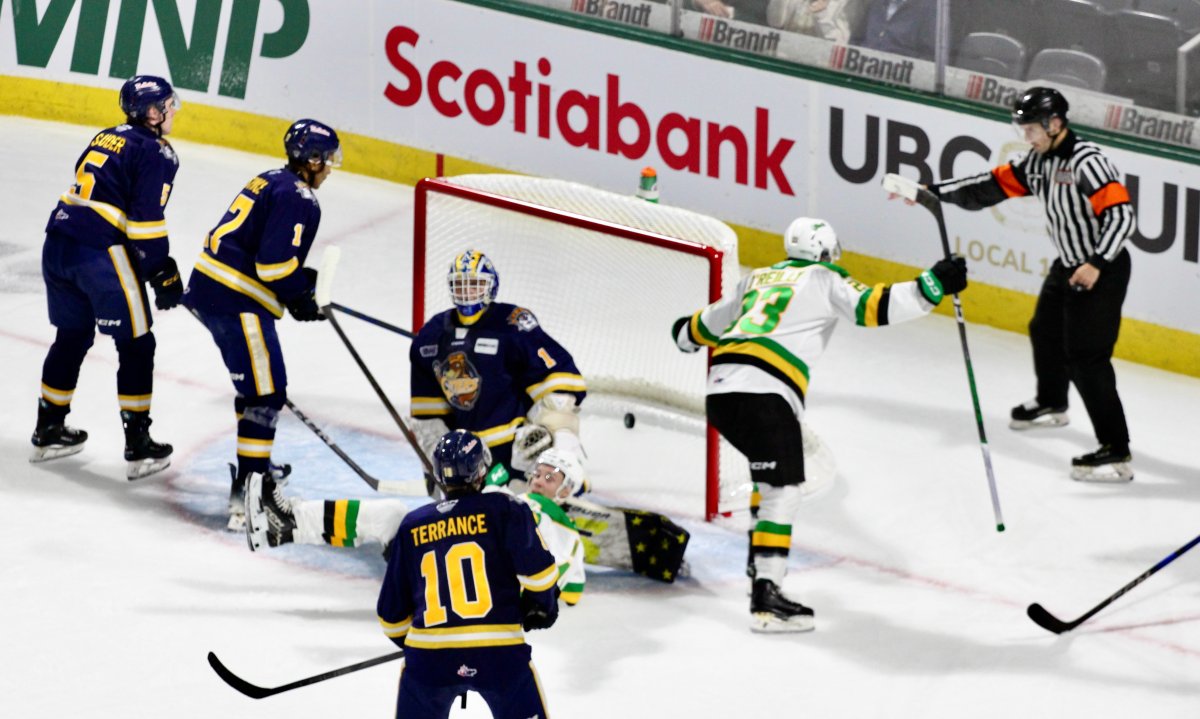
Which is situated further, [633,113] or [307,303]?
[633,113]

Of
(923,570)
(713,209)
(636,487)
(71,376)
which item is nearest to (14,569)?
(71,376)

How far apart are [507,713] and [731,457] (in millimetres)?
2265

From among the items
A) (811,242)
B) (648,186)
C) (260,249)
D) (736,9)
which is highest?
(736,9)

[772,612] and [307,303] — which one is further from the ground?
[307,303]

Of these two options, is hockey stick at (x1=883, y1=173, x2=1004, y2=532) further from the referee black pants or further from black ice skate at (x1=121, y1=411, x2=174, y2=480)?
black ice skate at (x1=121, y1=411, x2=174, y2=480)

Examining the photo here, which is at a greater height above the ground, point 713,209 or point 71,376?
point 713,209

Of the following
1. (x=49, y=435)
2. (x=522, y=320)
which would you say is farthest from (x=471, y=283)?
(x=49, y=435)

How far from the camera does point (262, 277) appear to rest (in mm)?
5973

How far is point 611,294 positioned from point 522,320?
91 cm

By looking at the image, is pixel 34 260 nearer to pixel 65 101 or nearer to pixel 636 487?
pixel 65 101

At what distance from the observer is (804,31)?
8000mm

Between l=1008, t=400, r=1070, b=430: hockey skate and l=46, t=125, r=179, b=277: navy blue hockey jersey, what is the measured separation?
9.51 ft

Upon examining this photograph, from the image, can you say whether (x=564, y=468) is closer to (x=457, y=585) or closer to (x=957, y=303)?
(x=457, y=585)

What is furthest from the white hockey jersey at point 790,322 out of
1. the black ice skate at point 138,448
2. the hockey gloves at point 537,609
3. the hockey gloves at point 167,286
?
the black ice skate at point 138,448
